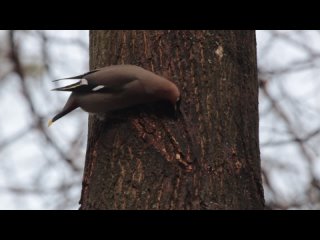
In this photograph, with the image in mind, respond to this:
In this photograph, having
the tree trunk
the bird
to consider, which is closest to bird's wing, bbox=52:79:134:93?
the bird

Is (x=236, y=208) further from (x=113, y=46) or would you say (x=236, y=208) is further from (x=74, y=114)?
(x=74, y=114)

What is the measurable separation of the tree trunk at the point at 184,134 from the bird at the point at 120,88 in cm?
6

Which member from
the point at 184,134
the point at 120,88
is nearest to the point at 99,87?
the point at 120,88

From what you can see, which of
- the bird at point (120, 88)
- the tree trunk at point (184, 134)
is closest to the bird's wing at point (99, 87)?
the bird at point (120, 88)

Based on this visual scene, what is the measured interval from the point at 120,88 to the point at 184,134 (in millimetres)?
567

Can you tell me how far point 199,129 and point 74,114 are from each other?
447 centimetres

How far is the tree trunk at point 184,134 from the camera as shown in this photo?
3254 millimetres

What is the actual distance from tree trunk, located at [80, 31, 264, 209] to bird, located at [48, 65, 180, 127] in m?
0.06

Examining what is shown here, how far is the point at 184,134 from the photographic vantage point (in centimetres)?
342

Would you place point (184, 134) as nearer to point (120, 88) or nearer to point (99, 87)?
point (120, 88)

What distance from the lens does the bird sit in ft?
11.8

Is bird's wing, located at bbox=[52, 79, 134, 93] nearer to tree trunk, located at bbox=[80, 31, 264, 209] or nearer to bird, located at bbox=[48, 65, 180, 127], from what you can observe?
bird, located at bbox=[48, 65, 180, 127]

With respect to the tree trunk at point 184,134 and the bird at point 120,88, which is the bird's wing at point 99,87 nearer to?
the bird at point 120,88
